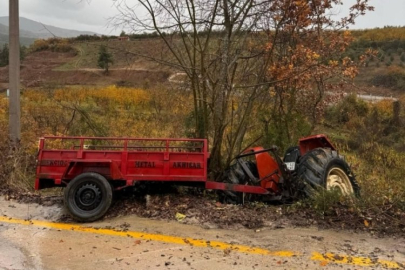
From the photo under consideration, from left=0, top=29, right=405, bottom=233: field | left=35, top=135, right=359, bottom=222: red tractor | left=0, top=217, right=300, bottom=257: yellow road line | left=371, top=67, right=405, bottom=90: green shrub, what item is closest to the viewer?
left=0, top=217, right=300, bottom=257: yellow road line

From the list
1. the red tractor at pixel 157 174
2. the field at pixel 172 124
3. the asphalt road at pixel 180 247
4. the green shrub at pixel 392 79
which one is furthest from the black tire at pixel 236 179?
the green shrub at pixel 392 79

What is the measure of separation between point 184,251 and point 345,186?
3.29m

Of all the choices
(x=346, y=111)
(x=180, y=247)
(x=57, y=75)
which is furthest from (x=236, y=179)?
(x=57, y=75)

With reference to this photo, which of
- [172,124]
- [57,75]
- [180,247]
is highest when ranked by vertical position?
[57,75]

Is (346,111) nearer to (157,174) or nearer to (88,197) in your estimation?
(157,174)

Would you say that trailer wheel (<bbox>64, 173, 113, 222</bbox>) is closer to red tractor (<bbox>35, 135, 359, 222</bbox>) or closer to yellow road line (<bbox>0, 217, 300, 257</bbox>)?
red tractor (<bbox>35, 135, 359, 222</bbox>)

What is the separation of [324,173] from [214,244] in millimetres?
2310

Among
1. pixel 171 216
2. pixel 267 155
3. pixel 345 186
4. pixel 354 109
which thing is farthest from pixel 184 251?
pixel 354 109

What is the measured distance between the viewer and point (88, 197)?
582cm

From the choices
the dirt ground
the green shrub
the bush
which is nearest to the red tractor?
the dirt ground

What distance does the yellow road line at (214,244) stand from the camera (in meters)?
4.25

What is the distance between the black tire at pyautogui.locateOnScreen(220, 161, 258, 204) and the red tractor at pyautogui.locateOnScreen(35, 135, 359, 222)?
0.02 m

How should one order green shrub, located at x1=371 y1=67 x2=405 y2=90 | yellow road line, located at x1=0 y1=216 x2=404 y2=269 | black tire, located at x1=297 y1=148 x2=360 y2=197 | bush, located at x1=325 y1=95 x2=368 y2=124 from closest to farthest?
yellow road line, located at x1=0 y1=216 x2=404 y2=269, black tire, located at x1=297 y1=148 x2=360 y2=197, bush, located at x1=325 y1=95 x2=368 y2=124, green shrub, located at x1=371 y1=67 x2=405 y2=90

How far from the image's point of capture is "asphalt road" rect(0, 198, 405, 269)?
4.27m
